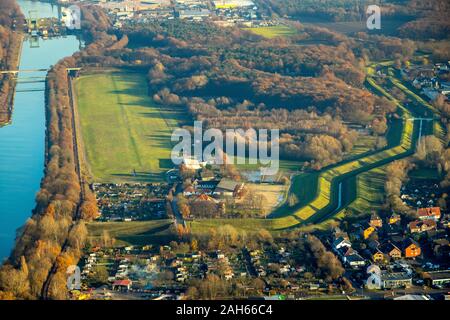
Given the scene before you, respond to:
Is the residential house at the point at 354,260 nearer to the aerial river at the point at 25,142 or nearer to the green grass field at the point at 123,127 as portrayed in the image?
the green grass field at the point at 123,127

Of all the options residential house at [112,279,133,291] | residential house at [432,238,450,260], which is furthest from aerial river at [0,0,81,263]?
residential house at [432,238,450,260]

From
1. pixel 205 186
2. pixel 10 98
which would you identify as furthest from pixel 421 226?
pixel 10 98

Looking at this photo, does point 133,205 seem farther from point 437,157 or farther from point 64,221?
point 437,157

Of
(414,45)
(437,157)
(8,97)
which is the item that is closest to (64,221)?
(437,157)

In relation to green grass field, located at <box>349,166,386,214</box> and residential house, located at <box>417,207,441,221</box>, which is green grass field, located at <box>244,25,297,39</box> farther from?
residential house, located at <box>417,207,441,221</box>
